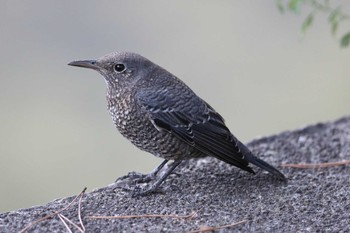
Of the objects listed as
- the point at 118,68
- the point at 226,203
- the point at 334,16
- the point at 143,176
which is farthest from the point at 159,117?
the point at 334,16

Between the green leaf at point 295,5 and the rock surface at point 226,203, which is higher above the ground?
the green leaf at point 295,5

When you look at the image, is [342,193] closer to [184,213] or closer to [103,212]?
[184,213]

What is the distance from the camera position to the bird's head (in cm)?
490

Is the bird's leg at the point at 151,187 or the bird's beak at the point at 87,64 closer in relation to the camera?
the bird's leg at the point at 151,187

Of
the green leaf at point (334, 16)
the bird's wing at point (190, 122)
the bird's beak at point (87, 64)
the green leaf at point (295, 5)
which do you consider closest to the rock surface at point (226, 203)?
the bird's wing at point (190, 122)

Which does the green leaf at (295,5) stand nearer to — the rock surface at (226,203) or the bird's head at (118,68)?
the rock surface at (226,203)

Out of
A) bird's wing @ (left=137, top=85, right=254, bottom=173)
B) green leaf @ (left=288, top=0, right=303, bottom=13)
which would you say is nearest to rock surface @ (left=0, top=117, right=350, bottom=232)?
bird's wing @ (left=137, top=85, right=254, bottom=173)

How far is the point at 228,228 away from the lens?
4172 mm

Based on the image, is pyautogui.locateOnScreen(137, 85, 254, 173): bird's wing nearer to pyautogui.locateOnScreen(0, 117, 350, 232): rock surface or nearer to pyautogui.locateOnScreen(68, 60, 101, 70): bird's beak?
pyautogui.locateOnScreen(0, 117, 350, 232): rock surface

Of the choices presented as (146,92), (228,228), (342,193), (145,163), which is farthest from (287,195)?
(145,163)

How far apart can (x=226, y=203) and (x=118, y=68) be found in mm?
1160

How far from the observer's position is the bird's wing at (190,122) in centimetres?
482

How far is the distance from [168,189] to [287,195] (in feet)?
2.55

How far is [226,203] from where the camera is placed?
4594 millimetres
